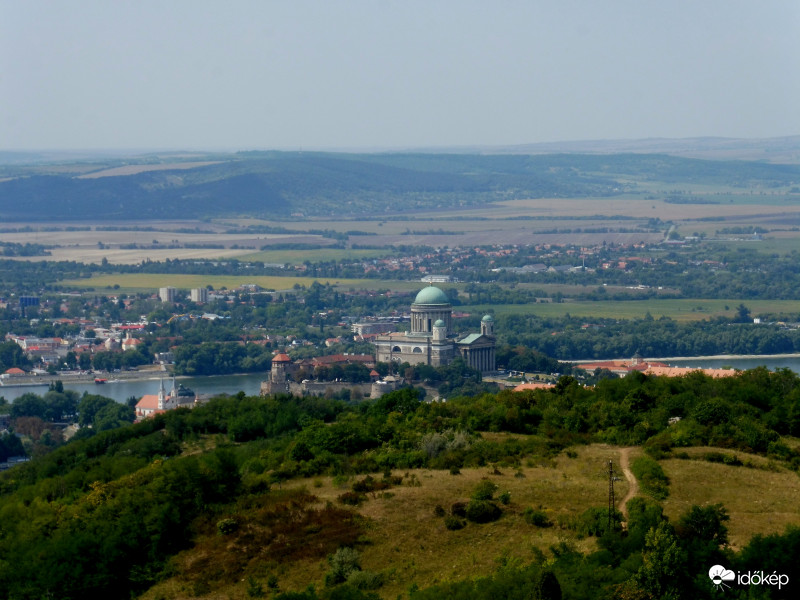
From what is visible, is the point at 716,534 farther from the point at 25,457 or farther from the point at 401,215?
the point at 401,215

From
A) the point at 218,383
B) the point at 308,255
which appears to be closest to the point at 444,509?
the point at 218,383

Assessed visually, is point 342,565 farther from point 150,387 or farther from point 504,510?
point 150,387

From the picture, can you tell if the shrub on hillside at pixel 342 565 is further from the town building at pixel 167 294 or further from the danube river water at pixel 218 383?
the town building at pixel 167 294

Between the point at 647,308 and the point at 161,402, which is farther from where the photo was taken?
the point at 647,308

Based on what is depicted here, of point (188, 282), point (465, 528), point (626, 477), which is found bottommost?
point (188, 282)

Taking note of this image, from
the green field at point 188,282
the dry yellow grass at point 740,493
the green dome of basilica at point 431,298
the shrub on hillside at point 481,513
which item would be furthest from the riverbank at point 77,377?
the shrub on hillside at point 481,513

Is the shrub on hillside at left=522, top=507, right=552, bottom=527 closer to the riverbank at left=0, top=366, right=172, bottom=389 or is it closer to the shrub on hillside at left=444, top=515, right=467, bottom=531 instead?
the shrub on hillside at left=444, top=515, right=467, bottom=531

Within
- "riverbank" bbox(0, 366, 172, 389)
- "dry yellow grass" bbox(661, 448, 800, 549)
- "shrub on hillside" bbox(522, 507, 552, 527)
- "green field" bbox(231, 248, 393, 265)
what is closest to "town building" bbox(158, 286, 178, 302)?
"green field" bbox(231, 248, 393, 265)
